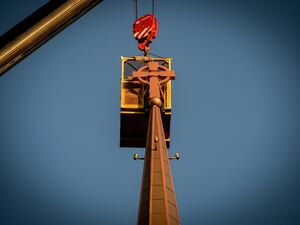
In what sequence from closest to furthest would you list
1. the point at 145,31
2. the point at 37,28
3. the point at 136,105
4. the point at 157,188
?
the point at 37,28, the point at 157,188, the point at 136,105, the point at 145,31

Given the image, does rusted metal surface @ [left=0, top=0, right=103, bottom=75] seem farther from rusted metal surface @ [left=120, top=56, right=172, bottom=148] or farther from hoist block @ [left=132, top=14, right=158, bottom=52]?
hoist block @ [left=132, top=14, right=158, bottom=52]

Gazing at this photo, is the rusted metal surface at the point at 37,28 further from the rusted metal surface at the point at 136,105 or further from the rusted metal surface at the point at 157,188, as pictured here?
the rusted metal surface at the point at 136,105

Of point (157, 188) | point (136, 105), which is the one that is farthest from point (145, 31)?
point (157, 188)

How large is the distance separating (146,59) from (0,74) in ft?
53.4

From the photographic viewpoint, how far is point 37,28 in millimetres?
1572

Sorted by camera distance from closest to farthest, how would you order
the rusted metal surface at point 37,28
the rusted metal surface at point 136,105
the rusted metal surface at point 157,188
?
the rusted metal surface at point 37,28 → the rusted metal surface at point 157,188 → the rusted metal surface at point 136,105

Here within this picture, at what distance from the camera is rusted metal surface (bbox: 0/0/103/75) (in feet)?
5.01

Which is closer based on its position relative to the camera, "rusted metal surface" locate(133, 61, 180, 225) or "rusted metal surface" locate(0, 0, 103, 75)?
"rusted metal surface" locate(0, 0, 103, 75)

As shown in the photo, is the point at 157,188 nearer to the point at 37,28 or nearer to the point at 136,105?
the point at 37,28

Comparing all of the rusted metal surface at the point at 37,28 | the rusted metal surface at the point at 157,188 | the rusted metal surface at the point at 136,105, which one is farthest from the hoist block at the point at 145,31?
the rusted metal surface at the point at 37,28

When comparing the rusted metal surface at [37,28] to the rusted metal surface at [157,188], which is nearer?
the rusted metal surface at [37,28]

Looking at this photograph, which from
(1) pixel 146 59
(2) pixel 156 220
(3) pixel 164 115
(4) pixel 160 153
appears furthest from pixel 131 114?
(2) pixel 156 220

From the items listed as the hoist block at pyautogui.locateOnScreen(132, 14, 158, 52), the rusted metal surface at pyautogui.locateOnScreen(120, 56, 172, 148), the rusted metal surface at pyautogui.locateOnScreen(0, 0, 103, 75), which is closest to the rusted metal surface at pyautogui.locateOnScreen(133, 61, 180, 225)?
the rusted metal surface at pyautogui.locateOnScreen(120, 56, 172, 148)

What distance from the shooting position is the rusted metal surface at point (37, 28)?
153cm
